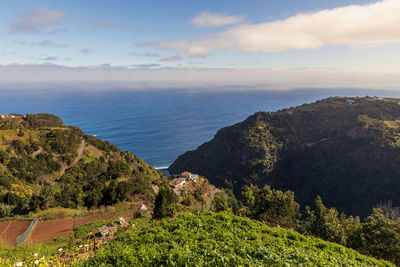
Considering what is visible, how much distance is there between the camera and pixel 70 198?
71.6ft

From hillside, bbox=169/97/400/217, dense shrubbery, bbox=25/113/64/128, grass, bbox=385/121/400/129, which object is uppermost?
dense shrubbery, bbox=25/113/64/128

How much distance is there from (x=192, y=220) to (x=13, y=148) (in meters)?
40.0

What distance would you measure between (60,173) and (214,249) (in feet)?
120

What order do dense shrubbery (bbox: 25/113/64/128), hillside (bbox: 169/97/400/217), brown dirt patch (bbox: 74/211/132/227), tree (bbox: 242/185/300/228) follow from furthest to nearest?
hillside (bbox: 169/97/400/217) < dense shrubbery (bbox: 25/113/64/128) < tree (bbox: 242/185/300/228) < brown dirt patch (bbox: 74/211/132/227)

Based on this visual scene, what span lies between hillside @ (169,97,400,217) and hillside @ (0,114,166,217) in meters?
57.0

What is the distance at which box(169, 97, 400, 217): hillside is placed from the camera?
233ft

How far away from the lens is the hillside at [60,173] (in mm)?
20875

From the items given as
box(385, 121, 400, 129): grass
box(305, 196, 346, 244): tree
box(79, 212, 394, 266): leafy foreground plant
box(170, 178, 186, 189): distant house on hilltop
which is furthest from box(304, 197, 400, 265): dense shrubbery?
box(385, 121, 400, 129): grass

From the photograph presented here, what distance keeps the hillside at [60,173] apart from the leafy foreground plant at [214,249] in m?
14.0

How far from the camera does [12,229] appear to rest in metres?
14.3

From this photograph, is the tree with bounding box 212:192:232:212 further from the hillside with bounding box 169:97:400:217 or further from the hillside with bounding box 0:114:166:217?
the hillside with bounding box 169:97:400:217

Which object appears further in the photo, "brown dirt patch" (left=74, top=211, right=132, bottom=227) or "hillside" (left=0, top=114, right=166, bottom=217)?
"hillside" (left=0, top=114, right=166, bottom=217)

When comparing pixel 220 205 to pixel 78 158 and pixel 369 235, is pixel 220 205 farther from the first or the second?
pixel 78 158

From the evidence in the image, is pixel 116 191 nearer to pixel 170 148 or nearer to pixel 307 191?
pixel 307 191
